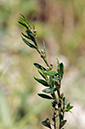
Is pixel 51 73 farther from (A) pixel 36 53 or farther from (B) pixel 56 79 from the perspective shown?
(A) pixel 36 53

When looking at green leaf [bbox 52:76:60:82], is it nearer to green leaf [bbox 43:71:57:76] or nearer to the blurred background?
green leaf [bbox 43:71:57:76]

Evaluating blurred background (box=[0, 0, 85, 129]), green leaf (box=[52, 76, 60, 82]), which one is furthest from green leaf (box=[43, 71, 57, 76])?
blurred background (box=[0, 0, 85, 129])

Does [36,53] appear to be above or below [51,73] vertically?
above

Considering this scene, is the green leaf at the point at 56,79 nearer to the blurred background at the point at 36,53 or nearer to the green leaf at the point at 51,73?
the green leaf at the point at 51,73

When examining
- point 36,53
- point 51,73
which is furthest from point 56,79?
point 36,53

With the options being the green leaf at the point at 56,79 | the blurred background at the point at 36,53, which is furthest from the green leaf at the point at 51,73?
the blurred background at the point at 36,53

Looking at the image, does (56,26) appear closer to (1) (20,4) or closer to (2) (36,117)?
(1) (20,4)

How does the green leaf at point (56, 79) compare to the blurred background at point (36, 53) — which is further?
the blurred background at point (36, 53)

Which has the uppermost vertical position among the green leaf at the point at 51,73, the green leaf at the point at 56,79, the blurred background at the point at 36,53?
the blurred background at the point at 36,53
